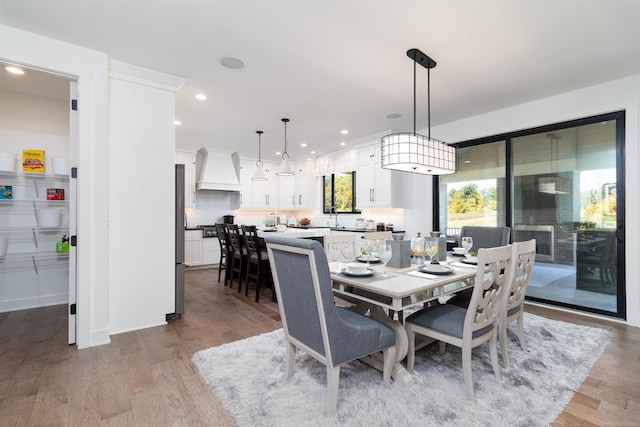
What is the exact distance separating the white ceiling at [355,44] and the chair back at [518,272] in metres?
1.66

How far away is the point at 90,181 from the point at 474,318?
10.6ft

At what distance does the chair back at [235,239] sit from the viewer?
14.6 feet

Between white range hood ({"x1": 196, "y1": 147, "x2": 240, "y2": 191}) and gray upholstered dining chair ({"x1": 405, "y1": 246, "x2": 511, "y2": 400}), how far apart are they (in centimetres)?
Result: 557

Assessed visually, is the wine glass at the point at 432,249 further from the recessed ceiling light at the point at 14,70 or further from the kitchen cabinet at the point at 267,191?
the kitchen cabinet at the point at 267,191

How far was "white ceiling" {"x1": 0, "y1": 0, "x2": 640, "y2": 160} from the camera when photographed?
7.08ft

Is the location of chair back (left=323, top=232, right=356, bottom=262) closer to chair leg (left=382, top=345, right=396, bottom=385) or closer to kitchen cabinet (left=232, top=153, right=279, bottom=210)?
chair leg (left=382, top=345, right=396, bottom=385)

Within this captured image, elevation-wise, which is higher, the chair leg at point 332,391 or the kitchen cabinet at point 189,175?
the kitchen cabinet at point 189,175

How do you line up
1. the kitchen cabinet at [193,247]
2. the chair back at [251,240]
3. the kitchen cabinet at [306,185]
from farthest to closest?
the kitchen cabinet at [306,185]
the kitchen cabinet at [193,247]
the chair back at [251,240]

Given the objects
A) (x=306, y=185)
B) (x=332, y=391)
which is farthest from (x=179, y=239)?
(x=306, y=185)

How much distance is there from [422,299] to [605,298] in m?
3.03

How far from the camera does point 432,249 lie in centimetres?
260

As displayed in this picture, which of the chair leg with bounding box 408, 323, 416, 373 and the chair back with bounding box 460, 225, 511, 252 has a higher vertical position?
the chair back with bounding box 460, 225, 511, 252

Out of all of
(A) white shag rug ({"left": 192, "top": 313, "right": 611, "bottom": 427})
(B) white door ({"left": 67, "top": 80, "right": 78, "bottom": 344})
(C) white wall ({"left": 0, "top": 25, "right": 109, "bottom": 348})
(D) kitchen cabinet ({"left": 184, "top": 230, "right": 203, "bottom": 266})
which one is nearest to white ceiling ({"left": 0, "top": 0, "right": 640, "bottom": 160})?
(C) white wall ({"left": 0, "top": 25, "right": 109, "bottom": 348})

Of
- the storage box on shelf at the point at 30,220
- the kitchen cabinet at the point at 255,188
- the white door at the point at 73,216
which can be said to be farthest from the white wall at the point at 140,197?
the kitchen cabinet at the point at 255,188
